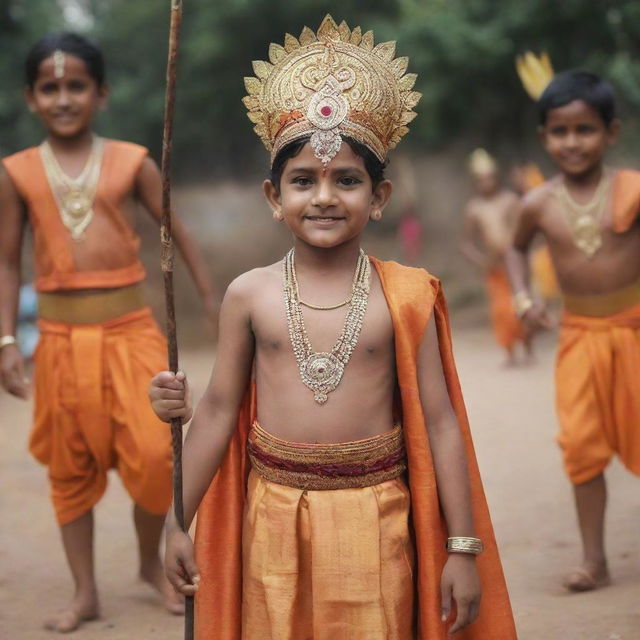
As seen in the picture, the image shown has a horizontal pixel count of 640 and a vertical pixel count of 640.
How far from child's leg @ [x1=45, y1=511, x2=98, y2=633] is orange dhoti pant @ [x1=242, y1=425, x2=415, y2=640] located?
5.75 feet

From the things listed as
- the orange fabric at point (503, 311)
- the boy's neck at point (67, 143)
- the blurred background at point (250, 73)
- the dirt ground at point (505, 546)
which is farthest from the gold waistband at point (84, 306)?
the blurred background at point (250, 73)

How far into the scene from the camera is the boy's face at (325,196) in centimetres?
279

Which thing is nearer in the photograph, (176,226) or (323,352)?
(323,352)

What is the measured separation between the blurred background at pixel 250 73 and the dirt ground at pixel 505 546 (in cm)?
738

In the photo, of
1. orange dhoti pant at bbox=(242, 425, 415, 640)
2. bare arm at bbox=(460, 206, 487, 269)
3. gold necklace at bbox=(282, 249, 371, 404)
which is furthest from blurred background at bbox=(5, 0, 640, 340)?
orange dhoti pant at bbox=(242, 425, 415, 640)

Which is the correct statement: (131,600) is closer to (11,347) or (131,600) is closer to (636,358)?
(11,347)

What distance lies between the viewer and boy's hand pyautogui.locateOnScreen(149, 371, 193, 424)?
2762 mm

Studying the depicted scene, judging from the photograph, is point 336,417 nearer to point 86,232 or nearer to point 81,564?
point 86,232

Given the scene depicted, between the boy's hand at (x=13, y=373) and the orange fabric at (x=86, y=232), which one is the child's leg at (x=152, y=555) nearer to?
the boy's hand at (x=13, y=373)

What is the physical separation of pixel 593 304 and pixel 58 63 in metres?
2.47

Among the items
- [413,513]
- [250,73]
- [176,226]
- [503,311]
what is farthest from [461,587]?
[250,73]

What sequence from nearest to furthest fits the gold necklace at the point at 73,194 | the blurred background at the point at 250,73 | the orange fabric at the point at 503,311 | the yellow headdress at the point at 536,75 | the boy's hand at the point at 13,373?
the boy's hand at the point at 13,373 → the gold necklace at the point at 73,194 → the yellow headdress at the point at 536,75 → the orange fabric at the point at 503,311 → the blurred background at the point at 250,73

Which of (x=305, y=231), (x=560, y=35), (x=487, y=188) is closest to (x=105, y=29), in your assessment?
(x=560, y=35)

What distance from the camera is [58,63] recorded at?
441cm
